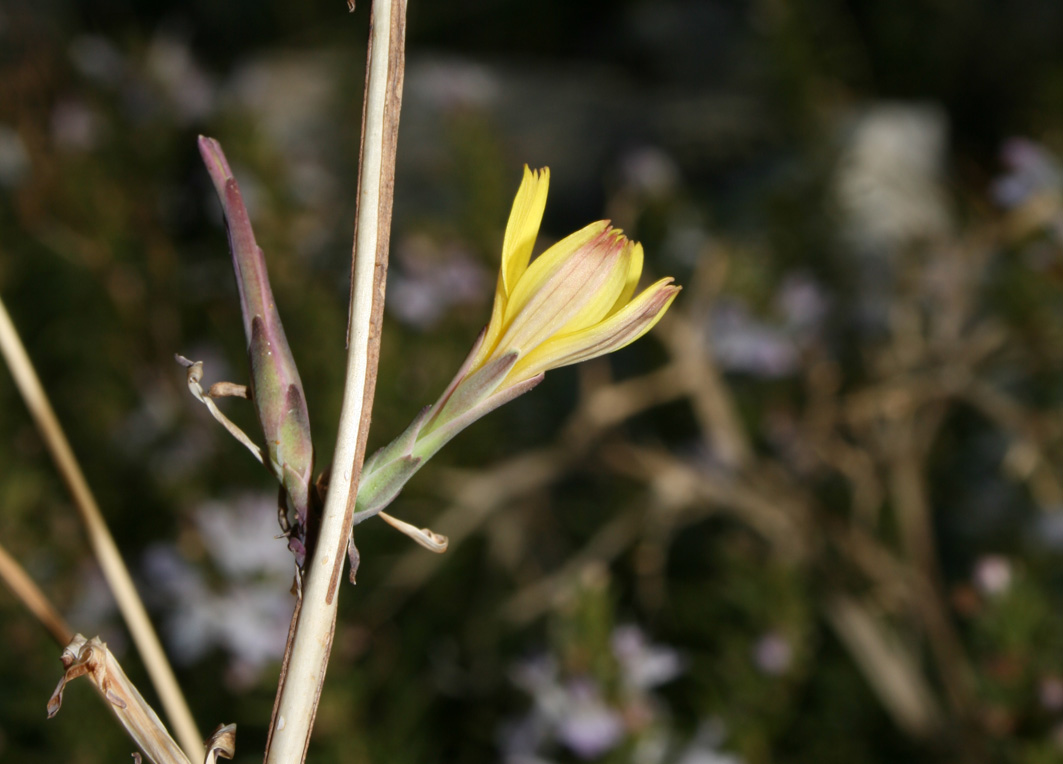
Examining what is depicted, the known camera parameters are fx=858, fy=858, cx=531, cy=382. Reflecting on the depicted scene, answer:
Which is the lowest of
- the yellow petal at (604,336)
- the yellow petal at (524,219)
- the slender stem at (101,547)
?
the slender stem at (101,547)

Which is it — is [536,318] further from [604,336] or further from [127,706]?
[127,706]

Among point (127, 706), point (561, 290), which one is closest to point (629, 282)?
point (561, 290)

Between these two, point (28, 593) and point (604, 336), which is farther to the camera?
point (28, 593)

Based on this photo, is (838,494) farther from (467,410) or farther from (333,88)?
(333,88)

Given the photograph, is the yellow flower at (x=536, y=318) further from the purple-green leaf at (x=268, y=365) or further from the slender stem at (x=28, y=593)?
the slender stem at (x=28, y=593)

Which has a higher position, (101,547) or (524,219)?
(524,219)

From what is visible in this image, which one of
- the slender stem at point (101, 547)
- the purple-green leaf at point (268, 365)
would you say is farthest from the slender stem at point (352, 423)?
the slender stem at point (101, 547)
